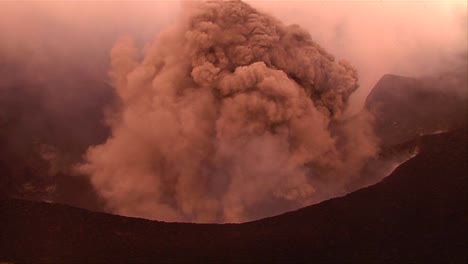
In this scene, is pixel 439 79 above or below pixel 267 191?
above

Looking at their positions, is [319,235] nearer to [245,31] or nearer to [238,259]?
[238,259]

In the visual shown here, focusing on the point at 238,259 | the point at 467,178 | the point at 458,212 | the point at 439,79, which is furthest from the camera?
the point at 439,79

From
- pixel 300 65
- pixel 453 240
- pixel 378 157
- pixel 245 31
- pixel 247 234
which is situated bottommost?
pixel 453 240

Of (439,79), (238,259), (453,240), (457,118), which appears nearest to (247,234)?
(238,259)

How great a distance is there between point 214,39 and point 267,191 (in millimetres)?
4650

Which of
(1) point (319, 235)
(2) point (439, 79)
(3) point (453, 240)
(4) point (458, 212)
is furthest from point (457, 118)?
(1) point (319, 235)

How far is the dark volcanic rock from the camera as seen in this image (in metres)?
15.4

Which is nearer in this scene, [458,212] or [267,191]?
[458,212]

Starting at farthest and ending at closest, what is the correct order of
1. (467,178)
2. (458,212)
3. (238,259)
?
1. (467,178)
2. (458,212)
3. (238,259)

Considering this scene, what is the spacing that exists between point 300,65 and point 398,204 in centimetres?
497

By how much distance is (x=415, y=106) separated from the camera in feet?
53.2

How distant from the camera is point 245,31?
1523 cm

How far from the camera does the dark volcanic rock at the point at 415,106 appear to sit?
1541cm

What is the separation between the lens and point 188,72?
49.6ft
